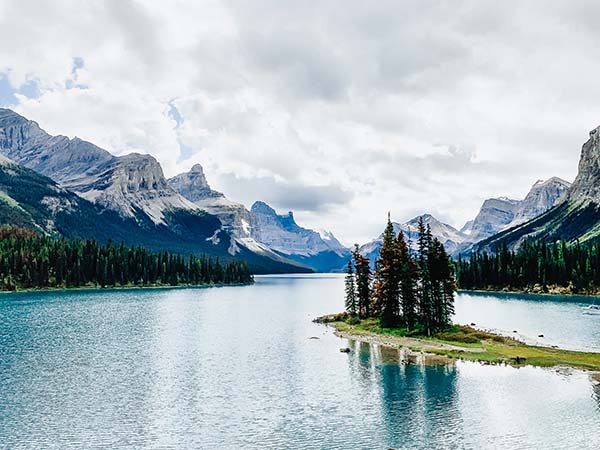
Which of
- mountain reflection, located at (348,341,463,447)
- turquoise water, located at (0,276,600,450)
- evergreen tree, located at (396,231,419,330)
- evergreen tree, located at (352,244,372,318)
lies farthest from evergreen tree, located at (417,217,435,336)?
evergreen tree, located at (352,244,372,318)

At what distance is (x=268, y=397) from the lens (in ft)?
185

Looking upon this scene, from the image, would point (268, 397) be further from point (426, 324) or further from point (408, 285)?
point (408, 285)

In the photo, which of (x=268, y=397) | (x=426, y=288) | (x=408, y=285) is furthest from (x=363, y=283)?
(x=268, y=397)

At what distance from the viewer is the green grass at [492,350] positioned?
70.2 meters

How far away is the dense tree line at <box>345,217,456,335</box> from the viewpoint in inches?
3767

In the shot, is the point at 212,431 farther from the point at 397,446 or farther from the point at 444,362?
the point at 444,362

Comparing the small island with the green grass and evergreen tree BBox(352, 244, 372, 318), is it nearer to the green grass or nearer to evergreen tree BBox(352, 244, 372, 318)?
the green grass

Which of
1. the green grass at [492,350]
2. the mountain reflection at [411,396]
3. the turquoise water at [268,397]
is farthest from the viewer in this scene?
the green grass at [492,350]

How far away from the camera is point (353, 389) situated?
59.4m

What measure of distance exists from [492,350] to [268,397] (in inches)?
1618

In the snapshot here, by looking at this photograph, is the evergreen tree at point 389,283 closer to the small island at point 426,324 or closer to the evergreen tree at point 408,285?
the small island at point 426,324

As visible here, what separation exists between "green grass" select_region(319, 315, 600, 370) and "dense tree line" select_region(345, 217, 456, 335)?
3.14 metres

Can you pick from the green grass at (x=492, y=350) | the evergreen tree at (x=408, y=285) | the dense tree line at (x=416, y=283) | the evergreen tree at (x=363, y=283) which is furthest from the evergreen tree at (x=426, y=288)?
the evergreen tree at (x=363, y=283)

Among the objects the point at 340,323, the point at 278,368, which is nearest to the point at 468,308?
the point at 340,323
